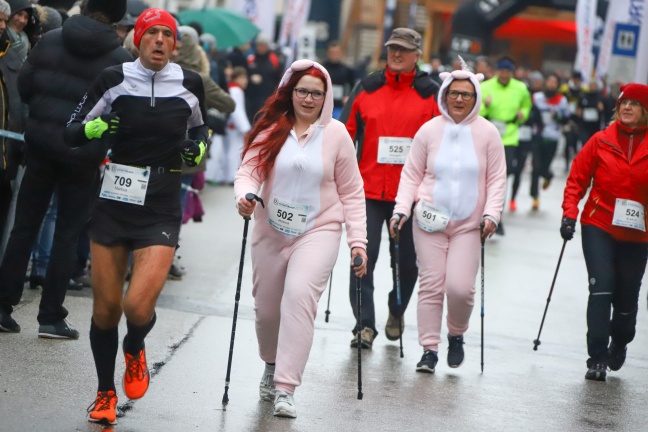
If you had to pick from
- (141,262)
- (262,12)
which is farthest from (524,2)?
(141,262)

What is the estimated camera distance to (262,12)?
28.2 m

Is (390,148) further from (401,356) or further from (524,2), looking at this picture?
(524,2)

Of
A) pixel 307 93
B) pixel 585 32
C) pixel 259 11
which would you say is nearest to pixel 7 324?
pixel 307 93

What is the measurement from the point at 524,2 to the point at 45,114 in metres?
37.6

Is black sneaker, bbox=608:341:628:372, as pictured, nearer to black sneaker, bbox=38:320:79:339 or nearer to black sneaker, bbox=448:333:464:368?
black sneaker, bbox=448:333:464:368

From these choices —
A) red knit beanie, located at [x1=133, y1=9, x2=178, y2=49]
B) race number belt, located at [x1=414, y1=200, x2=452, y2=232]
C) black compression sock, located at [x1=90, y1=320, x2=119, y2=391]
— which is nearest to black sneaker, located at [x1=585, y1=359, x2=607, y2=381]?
race number belt, located at [x1=414, y1=200, x2=452, y2=232]

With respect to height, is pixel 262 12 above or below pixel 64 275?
above

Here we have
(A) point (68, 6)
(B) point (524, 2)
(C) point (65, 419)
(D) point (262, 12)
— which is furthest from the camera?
(B) point (524, 2)

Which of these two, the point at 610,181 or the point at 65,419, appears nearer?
the point at 65,419

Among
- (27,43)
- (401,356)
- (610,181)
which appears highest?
(27,43)

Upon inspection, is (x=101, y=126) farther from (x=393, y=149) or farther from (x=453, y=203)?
(x=393, y=149)

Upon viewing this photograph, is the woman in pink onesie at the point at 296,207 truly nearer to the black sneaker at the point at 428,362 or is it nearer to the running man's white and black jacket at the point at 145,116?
the running man's white and black jacket at the point at 145,116

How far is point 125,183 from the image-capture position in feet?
21.3

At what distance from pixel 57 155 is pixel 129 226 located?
1754 mm
